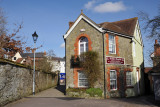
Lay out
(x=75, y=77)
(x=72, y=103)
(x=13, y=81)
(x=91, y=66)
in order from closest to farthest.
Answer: (x=13, y=81) → (x=72, y=103) → (x=91, y=66) → (x=75, y=77)

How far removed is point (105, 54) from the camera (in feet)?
53.1

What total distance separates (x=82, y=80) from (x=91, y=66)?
205cm

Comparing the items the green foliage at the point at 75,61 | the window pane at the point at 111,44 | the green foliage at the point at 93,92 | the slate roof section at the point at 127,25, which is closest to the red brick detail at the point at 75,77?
the green foliage at the point at 75,61

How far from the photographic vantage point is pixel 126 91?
1741cm

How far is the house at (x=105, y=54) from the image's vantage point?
16.2m

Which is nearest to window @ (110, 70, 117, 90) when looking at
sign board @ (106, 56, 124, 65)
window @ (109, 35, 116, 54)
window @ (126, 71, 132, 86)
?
sign board @ (106, 56, 124, 65)

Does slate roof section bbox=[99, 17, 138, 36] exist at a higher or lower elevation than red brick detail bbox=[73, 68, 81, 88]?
higher

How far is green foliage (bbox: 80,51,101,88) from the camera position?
15.5 m

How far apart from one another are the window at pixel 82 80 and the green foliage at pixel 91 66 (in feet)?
2.72

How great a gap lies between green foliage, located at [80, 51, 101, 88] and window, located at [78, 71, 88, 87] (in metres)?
0.83

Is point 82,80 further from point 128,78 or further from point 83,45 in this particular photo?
point 128,78

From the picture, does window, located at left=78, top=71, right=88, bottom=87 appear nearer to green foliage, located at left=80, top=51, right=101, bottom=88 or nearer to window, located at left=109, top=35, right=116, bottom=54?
green foliage, located at left=80, top=51, right=101, bottom=88

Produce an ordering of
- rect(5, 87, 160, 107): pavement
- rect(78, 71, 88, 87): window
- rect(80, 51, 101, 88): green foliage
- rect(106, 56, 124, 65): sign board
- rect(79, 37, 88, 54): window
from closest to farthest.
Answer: rect(5, 87, 160, 107): pavement → rect(80, 51, 101, 88): green foliage → rect(106, 56, 124, 65): sign board → rect(78, 71, 88, 87): window → rect(79, 37, 88, 54): window

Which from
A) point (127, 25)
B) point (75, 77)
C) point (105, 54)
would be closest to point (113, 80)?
point (105, 54)
